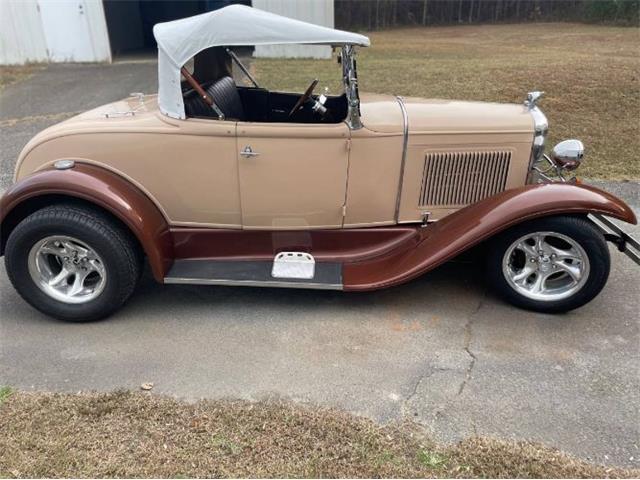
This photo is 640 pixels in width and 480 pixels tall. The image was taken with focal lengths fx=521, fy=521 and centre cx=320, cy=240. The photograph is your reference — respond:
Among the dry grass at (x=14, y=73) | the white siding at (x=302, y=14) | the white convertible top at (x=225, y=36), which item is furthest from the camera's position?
the white siding at (x=302, y=14)

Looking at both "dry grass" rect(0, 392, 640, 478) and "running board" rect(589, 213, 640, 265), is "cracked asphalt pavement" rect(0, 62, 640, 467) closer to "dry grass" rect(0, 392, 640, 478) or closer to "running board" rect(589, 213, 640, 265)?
"dry grass" rect(0, 392, 640, 478)

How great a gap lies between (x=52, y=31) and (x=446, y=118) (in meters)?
14.2

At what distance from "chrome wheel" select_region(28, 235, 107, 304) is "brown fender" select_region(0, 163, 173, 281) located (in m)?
0.30

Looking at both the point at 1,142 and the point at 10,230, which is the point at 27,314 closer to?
the point at 10,230

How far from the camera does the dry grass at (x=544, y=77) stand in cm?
752

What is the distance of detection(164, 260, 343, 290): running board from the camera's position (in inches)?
138

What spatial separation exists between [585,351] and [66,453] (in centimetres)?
Result: 296

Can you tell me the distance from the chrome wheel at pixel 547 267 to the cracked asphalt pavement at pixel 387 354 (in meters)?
0.19

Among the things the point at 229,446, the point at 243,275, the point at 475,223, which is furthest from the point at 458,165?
the point at 229,446

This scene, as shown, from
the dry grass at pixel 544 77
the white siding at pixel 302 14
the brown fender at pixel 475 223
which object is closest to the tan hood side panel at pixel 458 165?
the brown fender at pixel 475 223

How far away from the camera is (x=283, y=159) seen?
3510 mm

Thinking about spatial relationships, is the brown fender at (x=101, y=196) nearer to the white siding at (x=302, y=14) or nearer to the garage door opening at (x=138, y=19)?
the white siding at (x=302, y=14)

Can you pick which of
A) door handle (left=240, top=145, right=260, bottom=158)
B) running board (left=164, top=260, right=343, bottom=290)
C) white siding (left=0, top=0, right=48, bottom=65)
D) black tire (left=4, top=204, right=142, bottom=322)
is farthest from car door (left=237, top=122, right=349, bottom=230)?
white siding (left=0, top=0, right=48, bottom=65)

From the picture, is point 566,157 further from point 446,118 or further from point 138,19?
point 138,19
